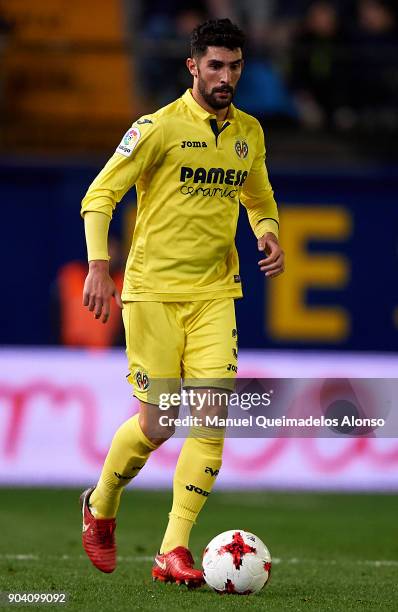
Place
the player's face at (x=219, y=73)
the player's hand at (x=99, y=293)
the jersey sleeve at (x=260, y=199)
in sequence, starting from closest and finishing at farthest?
1. the player's hand at (x=99, y=293)
2. the player's face at (x=219, y=73)
3. the jersey sleeve at (x=260, y=199)

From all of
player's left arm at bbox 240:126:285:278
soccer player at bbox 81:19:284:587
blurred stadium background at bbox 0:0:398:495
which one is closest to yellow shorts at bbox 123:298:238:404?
soccer player at bbox 81:19:284:587

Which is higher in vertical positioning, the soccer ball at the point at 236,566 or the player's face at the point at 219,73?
the player's face at the point at 219,73

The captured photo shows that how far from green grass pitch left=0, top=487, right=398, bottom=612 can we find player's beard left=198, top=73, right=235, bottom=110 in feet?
7.21

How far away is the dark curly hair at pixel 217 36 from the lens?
635cm

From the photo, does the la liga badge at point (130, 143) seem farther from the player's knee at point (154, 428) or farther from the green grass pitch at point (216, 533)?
the green grass pitch at point (216, 533)

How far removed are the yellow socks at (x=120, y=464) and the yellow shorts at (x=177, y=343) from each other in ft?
0.62

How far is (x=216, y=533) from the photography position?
9.62 m

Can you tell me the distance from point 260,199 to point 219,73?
800 millimetres

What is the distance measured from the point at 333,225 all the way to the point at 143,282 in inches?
350

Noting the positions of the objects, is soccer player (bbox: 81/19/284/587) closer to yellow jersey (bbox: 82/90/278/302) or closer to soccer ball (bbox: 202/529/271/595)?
yellow jersey (bbox: 82/90/278/302)

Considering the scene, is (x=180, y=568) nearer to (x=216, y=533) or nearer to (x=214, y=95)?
(x=214, y=95)

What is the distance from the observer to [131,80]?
15203 millimetres

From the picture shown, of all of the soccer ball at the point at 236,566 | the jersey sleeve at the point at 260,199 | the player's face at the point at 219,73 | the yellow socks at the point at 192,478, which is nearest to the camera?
the soccer ball at the point at 236,566

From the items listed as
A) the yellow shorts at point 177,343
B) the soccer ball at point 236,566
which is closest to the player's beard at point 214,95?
the yellow shorts at point 177,343
